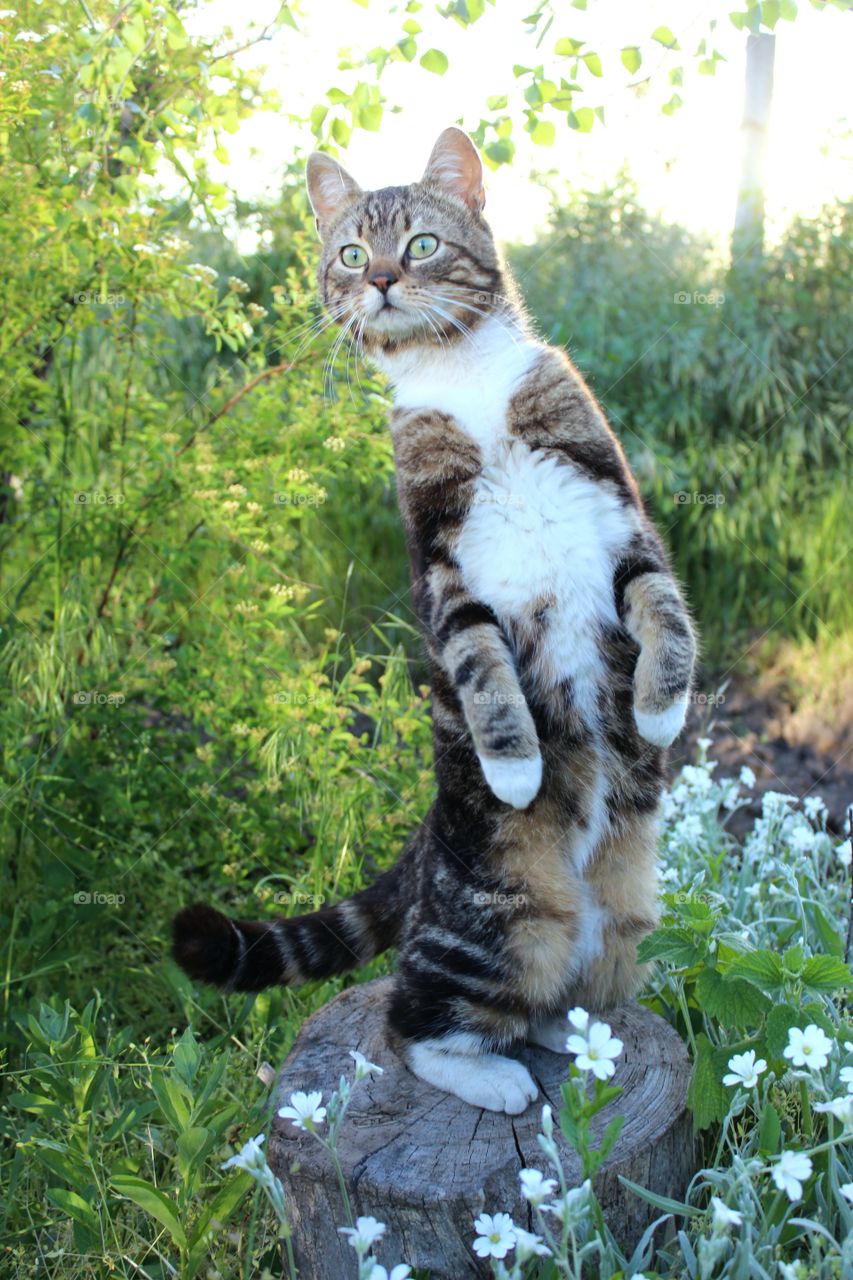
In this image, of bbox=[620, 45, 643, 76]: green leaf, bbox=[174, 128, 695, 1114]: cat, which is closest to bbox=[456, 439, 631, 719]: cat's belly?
bbox=[174, 128, 695, 1114]: cat

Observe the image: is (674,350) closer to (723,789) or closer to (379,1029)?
(723,789)

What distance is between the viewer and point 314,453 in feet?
11.4

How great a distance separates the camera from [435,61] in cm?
267

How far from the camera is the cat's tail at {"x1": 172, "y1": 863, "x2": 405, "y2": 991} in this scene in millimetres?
2293

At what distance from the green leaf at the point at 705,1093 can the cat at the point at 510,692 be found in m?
0.31

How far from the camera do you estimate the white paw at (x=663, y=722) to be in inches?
83.7

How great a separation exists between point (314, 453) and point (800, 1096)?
224 centimetres

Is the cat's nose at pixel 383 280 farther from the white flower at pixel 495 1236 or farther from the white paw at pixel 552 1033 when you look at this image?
the white flower at pixel 495 1236

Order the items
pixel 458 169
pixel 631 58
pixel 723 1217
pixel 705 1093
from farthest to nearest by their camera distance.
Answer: pixel 631 58 < pixel 458 169 < pixel 705 1093 < pixel 723 1217

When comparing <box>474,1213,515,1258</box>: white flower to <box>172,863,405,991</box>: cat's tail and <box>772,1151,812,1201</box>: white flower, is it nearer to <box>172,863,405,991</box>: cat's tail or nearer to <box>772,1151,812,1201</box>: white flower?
<box>772,1151,812,1201</box>: white flower

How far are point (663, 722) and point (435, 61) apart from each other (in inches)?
Answer: 66.0

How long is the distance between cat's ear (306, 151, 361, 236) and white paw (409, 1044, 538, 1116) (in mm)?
1877

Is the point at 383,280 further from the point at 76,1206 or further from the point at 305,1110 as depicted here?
the point at 76,1206

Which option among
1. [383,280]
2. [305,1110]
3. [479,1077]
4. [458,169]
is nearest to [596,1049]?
[305,1110]
